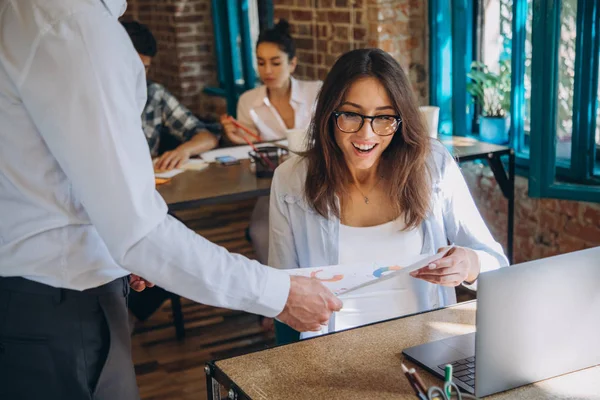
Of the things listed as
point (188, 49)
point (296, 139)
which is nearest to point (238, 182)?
point (296, 139)

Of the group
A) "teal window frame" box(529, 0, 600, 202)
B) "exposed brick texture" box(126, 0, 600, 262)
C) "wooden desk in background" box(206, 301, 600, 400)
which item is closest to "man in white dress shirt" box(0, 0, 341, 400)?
"wooden desk in background" box(206, 301, 600, 400)

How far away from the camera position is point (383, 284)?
2189 millimetres

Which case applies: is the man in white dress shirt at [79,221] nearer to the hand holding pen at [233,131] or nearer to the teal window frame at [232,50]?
the hand holding pen at [233,131]

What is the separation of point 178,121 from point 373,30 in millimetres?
1126

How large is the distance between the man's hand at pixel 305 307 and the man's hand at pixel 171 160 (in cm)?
192

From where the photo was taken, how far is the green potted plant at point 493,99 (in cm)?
378

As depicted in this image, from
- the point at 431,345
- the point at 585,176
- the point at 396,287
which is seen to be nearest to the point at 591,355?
the point at 431,345

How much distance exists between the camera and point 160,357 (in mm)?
3412

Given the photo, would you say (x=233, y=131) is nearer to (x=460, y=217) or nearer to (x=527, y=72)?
(x=527, y=72)

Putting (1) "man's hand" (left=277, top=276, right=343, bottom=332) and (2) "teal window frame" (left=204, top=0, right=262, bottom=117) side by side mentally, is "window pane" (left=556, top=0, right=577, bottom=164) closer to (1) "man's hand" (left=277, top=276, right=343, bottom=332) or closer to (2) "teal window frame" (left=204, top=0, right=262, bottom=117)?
(1) "man's hand" (left=277, top=276, right=343, bottom=332)

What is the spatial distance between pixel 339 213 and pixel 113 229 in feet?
3.01

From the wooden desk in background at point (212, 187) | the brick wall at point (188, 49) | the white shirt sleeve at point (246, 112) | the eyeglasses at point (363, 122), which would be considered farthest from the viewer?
the brick wall at point (188, 49)

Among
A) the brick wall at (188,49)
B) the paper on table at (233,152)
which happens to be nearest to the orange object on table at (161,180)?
the paper on table at (233,152)

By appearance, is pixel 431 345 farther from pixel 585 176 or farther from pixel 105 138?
pixel 585 176
